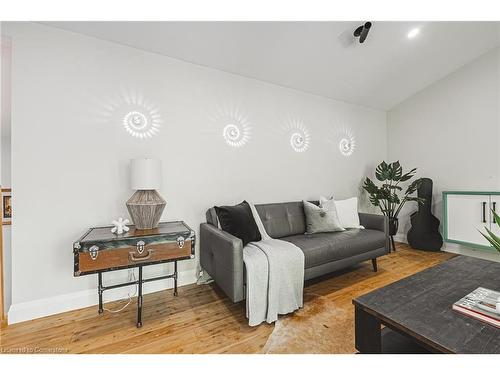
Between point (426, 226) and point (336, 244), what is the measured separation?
2209mm

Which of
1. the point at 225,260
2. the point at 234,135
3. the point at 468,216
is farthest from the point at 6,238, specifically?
the point at 468,216

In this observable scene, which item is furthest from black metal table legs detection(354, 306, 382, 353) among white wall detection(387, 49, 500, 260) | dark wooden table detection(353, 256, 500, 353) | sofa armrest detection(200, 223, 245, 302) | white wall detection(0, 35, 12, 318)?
white wall detection(387, 49, 500, 260)

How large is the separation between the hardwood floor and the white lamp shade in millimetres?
1054

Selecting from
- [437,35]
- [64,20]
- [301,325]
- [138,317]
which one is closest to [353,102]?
[437,35]

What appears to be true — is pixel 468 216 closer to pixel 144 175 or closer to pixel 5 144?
pixel 144 175

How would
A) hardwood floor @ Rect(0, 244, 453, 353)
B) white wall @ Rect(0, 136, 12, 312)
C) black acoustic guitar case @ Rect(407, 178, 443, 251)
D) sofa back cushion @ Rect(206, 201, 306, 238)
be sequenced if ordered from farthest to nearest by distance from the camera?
black acoustic guitar case @ Rect(407, 178, 443, 251)
sofa back cushion @ Rect(206, 201, 306, 238)
white wall @ Rect(0, 136, 12, 312)
hardwood floor @ Rect(0, 244, 453, 353)

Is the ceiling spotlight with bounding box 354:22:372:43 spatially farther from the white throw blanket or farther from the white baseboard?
the white baseboard

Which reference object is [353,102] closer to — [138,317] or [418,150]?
[418,150]

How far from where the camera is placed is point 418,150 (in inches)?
150

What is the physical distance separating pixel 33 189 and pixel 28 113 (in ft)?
2.01

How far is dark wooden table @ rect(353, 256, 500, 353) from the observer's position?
883mm

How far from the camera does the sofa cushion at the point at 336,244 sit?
80.6 inches

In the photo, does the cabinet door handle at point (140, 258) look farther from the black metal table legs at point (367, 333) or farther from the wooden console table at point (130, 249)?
the black metal table legs at point (367, 333)
